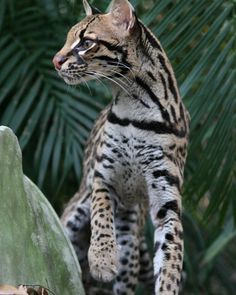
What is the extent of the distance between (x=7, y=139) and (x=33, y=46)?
382 cm

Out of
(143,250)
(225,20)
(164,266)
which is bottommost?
(143,250)

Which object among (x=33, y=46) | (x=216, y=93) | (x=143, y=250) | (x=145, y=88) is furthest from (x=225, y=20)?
(x=33, y=46)

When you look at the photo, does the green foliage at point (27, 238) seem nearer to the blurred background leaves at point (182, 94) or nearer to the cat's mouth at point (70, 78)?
the cat's mouth at point (70, 78)

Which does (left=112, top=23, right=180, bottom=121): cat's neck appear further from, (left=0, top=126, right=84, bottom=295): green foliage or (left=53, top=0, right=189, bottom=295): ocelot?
(left=0, top=126, right=84, bottom=295): green foliage

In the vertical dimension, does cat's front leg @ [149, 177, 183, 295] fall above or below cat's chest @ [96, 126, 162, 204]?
below

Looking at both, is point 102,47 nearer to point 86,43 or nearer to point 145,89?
point 86,43

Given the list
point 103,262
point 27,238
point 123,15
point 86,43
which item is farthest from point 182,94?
point 27,238

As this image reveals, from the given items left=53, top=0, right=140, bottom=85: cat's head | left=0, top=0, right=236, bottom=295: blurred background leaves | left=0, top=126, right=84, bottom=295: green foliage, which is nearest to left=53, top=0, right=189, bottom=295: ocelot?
left=53, top=0, right=140, bottom=85: cat's head

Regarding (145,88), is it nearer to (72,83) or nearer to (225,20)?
(72,83)

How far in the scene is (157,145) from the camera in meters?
6.69

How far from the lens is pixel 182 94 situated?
752 cm

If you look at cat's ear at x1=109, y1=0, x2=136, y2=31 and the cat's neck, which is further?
the cat's neck

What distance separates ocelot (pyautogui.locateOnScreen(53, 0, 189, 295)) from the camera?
6543 millimetres

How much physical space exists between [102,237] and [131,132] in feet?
2.19
